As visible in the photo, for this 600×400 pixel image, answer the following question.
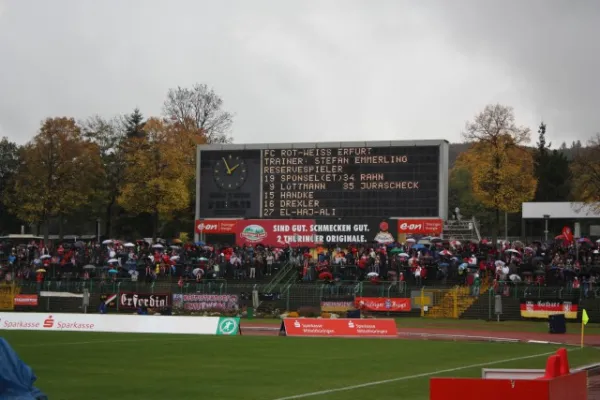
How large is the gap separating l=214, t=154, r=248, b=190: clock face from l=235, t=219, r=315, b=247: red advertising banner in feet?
7.78

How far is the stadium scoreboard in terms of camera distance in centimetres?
5484

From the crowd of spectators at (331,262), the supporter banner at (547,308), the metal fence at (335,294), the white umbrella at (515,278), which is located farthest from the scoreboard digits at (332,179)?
the supporter banner at (547,308)

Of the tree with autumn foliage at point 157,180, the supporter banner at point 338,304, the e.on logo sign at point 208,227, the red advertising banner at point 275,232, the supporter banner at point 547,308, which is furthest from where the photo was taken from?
the tree with autumn foliage at point 157,180

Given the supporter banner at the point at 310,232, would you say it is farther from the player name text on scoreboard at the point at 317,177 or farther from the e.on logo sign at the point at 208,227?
the e.on logo sign at the point at 208,227

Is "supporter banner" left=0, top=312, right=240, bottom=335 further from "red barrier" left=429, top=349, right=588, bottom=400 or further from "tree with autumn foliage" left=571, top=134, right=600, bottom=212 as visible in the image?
"tree with autumn foliage" left=571, top=134, right=600, bottom=212

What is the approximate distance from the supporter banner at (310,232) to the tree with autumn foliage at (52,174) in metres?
27.8

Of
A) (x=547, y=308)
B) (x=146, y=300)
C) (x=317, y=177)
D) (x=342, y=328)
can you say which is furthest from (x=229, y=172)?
(x=342, y=328)

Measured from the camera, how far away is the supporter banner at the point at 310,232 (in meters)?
56.4

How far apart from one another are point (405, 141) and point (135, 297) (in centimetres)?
1779

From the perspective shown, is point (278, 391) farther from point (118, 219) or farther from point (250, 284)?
point (118, 219)

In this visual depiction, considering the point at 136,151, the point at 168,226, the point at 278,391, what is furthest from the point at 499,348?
the point at 168,226

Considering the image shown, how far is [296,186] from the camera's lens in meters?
57.2

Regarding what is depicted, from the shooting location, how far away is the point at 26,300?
5619cm

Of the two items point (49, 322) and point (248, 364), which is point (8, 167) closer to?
point (49, 322)
